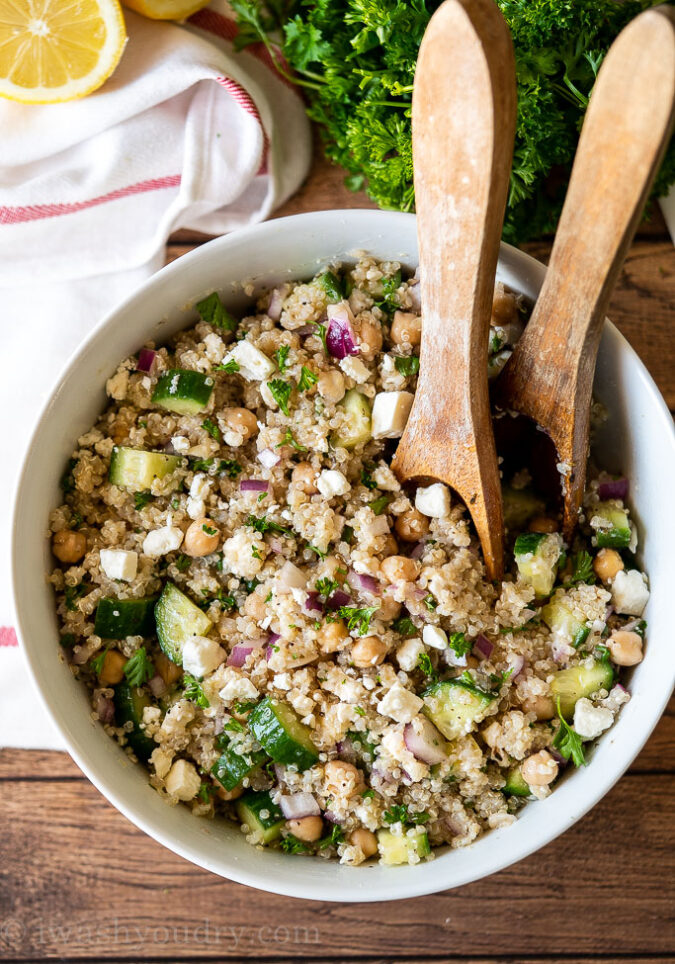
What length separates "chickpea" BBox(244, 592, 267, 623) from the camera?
2016 millimetres

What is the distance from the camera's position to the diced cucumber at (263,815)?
6.70ft

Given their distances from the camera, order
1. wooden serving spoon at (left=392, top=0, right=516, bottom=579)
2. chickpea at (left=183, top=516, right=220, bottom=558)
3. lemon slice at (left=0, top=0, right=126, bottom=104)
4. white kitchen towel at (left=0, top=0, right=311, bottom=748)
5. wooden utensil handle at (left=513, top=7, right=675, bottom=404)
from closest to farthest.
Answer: wooden utensil handle at (left=513, top=7, right=675, bottom=404) < wooden serving spoon at (left=392, top=0, right=516, bottom=579) < chickpea at (left=183, top=516, right=220, bottom=558) < lemon slice at (left=0, top=0, right=126, bottom=104) < white kitchen towel at (left=0, top=0, right=311, bottom=748)

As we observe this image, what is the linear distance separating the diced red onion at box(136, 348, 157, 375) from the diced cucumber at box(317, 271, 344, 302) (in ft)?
A: 1.47

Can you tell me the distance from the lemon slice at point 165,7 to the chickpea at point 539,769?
2142 mm

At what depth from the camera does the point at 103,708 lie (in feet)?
6.84

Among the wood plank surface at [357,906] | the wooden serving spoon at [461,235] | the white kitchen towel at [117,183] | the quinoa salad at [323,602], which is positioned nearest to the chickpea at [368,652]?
the quinoa salad at [323,602]

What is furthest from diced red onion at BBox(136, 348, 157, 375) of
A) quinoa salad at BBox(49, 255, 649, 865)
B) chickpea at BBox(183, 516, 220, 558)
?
chickpea at BBox(183, 516, 220, 558)

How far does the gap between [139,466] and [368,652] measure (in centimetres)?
69

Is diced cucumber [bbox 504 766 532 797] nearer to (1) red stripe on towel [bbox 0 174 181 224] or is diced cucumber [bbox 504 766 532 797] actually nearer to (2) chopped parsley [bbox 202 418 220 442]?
(2) chopped parsley [bbox 202 418 220 442]

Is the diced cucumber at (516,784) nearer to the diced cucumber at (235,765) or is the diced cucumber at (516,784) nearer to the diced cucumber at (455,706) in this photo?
the diced cucumber at (455,706)

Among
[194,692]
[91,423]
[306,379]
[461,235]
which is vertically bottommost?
[194,692]

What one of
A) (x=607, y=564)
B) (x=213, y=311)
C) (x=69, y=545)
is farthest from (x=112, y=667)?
(x=607, y=564)

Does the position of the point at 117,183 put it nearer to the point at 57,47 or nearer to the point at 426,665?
the point at 57,47

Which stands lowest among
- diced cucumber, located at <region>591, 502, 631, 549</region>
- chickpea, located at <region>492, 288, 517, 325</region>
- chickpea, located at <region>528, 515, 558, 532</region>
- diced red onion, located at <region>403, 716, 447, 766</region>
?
diced red onion, located at <region>403, 716, 447, 766</region>
